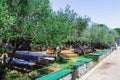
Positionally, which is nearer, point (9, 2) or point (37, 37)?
point (9, 2)

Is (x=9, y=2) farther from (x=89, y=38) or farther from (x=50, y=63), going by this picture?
(x=89, y=38)

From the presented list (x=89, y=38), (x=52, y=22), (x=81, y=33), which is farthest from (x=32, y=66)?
(x=89, y=38)

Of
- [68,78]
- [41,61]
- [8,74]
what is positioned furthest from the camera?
[41,61]

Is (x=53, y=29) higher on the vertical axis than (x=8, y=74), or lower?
higher

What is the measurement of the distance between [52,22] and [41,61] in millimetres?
7207

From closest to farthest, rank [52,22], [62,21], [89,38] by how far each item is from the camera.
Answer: [52,22]
[62,21]
[89,38]

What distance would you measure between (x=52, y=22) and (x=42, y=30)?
141 centimetres

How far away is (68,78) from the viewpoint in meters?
12.4

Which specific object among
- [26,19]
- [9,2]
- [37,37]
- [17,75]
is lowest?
[17,75]

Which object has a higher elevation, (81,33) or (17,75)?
(81,33)

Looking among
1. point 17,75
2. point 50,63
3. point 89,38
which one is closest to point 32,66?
point 17,75

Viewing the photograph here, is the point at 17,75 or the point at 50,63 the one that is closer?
the point at 17,75

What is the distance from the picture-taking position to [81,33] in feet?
97.7

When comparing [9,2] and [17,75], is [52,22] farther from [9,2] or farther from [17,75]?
[17,75]
